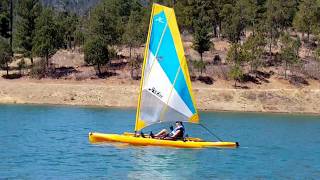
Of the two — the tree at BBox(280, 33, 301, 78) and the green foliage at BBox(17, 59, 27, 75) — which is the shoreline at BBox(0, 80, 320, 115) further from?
the green foliage at BBox(17, 59, 27, 75)

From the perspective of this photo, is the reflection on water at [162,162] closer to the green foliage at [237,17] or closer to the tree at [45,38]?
the tree at [45,38]

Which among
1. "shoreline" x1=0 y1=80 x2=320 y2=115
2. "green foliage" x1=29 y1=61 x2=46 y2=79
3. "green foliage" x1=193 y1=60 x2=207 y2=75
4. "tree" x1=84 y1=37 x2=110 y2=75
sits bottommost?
"shoreline" x1=0 y1=80 x2=320 y2=115

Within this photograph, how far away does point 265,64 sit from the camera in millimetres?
109062

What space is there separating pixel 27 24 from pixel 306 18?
5276 centimetres

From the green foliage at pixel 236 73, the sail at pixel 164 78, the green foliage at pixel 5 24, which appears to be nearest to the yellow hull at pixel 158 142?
the sail at pixel 164 78

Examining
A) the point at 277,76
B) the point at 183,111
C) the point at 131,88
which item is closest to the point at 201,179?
the point at 183,111

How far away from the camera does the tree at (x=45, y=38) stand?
10511 cm

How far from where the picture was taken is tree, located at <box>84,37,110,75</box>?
103 meters

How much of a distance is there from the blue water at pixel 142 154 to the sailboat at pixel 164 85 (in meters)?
0.86

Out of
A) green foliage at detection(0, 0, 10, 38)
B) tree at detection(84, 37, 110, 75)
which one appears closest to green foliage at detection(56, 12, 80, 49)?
green foliage at detection(0, 0, 10, 38)

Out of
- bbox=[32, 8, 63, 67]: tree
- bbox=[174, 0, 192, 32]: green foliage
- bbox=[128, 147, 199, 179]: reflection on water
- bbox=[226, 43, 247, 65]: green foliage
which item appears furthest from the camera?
bbox=[174, 0, 192, 32]: green foliage

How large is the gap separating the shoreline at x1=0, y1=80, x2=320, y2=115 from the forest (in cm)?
707

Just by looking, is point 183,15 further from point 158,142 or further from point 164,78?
point 158,142

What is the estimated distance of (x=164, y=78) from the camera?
43.5 m
